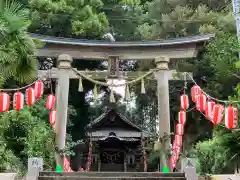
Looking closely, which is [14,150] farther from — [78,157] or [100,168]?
[78,157]

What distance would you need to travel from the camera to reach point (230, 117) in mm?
8484

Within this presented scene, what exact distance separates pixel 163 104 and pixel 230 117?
550 centimetres

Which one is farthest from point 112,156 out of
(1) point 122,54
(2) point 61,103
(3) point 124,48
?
(3) point 124,48

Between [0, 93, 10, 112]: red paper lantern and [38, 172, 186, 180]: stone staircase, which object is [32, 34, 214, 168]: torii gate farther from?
[38, 172, 186, 180]: stone staircase

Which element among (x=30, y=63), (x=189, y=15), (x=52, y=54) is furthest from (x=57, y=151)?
(x=189, y=15)

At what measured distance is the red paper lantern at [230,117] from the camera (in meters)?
8.34

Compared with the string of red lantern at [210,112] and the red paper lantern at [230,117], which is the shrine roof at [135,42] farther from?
the red paper lantern at [230,117]

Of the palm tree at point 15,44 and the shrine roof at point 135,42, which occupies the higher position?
the shrine roof at point 135,42

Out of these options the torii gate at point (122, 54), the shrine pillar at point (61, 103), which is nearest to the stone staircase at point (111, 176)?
the shrine pillar at point (61, 103)

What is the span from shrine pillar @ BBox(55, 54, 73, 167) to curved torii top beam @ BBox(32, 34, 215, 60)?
62cm

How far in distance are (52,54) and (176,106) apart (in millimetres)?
7706

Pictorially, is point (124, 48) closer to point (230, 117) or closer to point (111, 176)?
point (111, 176)

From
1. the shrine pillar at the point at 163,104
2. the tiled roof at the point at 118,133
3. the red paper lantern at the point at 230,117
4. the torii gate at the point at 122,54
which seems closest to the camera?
the red paper lantern at the point at 230,117

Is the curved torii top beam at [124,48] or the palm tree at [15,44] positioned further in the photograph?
the curved torii top beam at [124,48]
